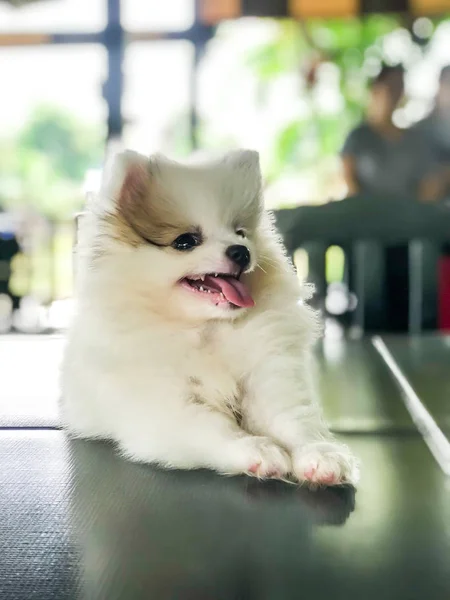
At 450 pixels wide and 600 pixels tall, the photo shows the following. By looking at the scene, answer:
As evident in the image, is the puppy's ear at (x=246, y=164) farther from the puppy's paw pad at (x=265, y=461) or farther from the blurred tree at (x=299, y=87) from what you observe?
the blurred tree at (x=299, y=87)

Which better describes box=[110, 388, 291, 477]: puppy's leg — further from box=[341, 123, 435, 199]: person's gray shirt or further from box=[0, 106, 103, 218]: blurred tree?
box=[0, 106, 103, 218]: blurred tree

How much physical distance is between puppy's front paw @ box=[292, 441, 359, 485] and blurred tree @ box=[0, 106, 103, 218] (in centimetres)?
347

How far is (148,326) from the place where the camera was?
84 cm

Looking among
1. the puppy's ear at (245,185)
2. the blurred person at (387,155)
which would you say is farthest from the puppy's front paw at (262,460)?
the blurred person at (387,155)

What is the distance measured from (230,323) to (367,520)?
1.01 feet

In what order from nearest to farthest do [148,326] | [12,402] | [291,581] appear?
[291,581]
[148,326]
[12,402]

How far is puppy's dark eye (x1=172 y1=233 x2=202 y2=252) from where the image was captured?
83 centimetres

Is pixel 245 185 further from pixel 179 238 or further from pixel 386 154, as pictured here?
pixel 386 154

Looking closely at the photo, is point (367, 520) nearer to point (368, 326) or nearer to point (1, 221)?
point (368, 326)

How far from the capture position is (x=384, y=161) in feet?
9.16

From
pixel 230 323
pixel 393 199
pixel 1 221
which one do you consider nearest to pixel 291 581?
pixel 230 323

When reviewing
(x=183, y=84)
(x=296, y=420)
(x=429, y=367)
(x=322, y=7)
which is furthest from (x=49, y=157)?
(x=296, y=420)

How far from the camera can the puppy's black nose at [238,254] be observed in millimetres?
814

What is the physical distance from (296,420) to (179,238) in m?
0.24
